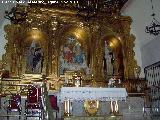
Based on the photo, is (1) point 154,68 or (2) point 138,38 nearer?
(1) point 154,68

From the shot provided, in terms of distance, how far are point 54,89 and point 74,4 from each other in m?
3.79

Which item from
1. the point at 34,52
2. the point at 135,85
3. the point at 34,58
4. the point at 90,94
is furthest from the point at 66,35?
the point at 90,94

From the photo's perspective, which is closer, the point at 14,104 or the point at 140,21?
the point at 14,104

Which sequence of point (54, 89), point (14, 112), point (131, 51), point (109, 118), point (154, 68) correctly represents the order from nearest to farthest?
point (109, 118) → point (14, 112) → point (54, 89) → point (154, 68) → point (131, 51)

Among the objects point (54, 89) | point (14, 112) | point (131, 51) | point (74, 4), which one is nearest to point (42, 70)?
point (54, 89)

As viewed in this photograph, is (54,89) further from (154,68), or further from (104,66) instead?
(154,68)

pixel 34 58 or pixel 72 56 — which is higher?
pixel 72 56

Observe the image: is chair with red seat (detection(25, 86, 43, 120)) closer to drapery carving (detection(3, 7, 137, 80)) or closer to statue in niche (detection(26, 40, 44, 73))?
drapery carving (detection(3, 7, 137, 80))

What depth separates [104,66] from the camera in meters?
11.6

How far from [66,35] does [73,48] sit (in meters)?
0.61

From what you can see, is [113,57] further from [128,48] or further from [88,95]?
[88,95]

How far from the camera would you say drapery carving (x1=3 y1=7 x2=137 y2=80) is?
10.6 m

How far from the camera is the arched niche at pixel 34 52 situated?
35.0 ft

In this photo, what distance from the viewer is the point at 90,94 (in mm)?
7930
